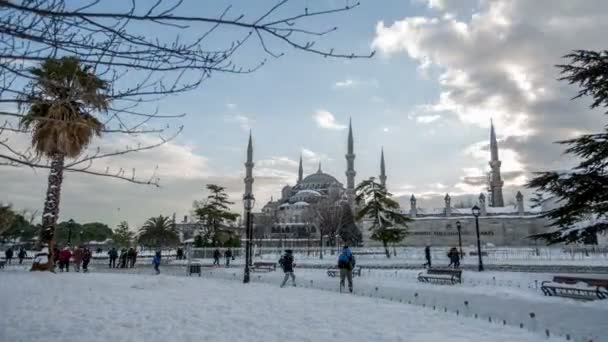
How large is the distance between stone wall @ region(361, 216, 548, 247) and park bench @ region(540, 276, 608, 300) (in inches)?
1691

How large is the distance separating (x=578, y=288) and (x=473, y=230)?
45.9 m

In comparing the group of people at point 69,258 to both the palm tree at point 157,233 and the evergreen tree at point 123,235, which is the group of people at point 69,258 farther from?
the evergreen tree at point 123,235

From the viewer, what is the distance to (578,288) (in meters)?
11.0

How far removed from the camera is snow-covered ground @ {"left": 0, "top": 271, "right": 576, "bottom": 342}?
5918 millimetres

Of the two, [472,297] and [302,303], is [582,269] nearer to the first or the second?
[472,297]

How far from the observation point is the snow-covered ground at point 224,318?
5918mm

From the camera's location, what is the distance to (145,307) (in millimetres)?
8406

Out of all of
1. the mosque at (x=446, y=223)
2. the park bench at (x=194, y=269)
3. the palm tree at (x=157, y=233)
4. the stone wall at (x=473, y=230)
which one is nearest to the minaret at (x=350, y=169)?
the mosque at (x=446, y=223)

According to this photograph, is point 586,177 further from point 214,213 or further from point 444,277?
point 214,213

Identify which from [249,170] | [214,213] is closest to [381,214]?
[214,213]

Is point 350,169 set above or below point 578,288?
above

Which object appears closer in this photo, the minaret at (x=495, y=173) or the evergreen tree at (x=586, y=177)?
the evergreen tree at (x=586, y=177)

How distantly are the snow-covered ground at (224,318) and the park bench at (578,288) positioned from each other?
526 cm

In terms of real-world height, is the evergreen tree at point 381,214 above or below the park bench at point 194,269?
above
